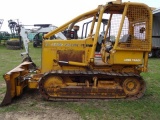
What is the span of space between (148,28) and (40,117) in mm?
3394

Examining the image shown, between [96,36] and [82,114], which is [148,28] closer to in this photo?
[96,36]

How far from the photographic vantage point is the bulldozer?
605 cm

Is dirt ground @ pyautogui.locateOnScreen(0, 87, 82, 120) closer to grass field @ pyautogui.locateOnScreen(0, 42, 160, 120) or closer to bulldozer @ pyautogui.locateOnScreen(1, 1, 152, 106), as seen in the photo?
grass field @ pyautogui.locateOnScreen(0, 42, 160, 120)

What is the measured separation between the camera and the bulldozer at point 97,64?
6.05 metres

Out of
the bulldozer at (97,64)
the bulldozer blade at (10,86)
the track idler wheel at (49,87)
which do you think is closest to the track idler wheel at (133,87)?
the bulldozer at (97,64)

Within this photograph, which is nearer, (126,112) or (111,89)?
(126,112)

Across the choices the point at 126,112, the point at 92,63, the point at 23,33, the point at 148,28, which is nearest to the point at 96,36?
the point at 92,63

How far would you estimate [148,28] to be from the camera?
20.4 ft

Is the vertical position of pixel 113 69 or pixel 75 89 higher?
pixel 113 69

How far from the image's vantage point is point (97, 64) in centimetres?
643

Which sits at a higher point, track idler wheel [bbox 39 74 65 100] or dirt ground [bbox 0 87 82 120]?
track idler wheel [bbox 39 74 65 100]

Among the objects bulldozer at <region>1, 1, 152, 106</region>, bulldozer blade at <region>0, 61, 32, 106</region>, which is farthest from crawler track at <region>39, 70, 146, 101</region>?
bulldozer blade at <region>0, 61, 32, 106</region>

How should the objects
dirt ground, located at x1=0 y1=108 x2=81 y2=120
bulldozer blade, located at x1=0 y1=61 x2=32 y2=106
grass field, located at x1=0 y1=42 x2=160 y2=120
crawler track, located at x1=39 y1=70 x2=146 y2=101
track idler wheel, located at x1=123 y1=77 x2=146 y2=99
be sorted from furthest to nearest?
track idler wheel, located at x1=123 y1=77 x2=146 y2=99 < crawler track, located at x1=39 y1=70 x2=146 y2=101 < bulldozer blade, located at x1=0 y1=61 x2=32 y2=106 < grass field, located at x1=0 y1=42 x2=160 y2=120 < dirt ground, located at x1=0 y1=108 x2=81 y2=120

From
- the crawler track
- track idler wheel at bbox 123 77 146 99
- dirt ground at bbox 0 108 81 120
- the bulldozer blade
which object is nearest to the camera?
dirt ground at bbox 0 108 81 120
